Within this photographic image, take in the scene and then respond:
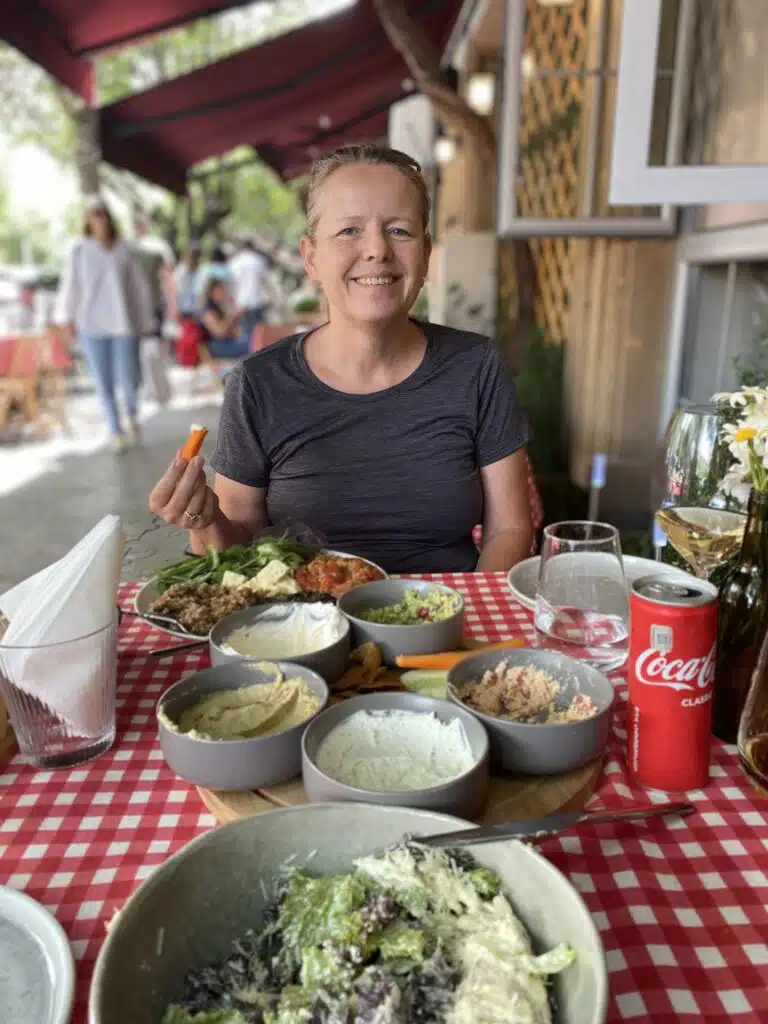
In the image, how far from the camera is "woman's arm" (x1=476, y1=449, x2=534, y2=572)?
5.70 ft

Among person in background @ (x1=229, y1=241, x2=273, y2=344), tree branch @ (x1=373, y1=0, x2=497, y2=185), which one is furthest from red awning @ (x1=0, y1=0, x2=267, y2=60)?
person in background @ (x1=229, y1=241, x2=273, y2=344)

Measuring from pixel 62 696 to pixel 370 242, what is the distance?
112cm

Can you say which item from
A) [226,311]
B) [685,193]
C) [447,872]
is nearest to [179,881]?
[447,872]

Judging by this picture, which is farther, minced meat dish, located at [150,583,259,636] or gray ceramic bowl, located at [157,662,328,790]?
minced meat dish, located at [150,583,259,636]

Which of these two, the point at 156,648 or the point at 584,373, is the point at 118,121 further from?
the point at 156,648

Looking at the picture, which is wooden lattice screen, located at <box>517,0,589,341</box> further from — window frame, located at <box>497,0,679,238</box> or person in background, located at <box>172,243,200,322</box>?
person in background, located at <box>172,243,200,322</box>

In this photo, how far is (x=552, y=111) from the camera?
4031 mm

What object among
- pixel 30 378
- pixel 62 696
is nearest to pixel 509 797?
pixel 62 696

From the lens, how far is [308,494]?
1.78 m

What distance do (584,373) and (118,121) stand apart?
4570 millimetres

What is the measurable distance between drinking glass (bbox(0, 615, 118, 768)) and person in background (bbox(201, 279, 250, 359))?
8852 millimetres

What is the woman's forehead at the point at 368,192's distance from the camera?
159 cm

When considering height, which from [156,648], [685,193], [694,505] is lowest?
[156,648]

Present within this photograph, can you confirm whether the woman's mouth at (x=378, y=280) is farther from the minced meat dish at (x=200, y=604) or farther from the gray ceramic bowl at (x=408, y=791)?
the gray ceramic bowl at (x=408, y=791)
